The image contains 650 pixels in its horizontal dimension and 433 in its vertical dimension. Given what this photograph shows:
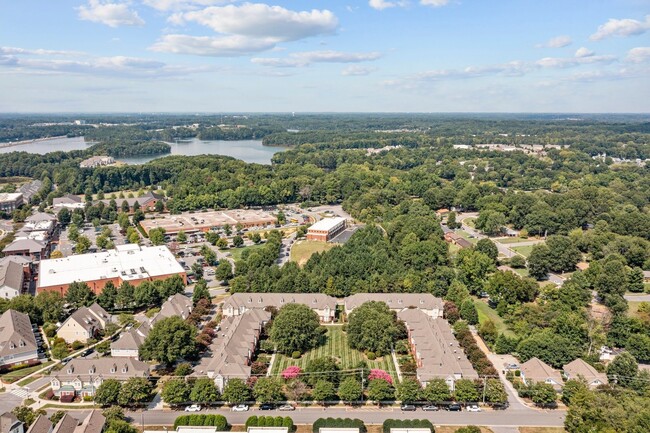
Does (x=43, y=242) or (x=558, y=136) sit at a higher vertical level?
(x=558, y=136)

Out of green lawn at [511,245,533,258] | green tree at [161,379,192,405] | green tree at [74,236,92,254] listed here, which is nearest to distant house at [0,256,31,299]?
green tree at [74,236,92,254]

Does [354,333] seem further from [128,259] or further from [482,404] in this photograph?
[128,259]

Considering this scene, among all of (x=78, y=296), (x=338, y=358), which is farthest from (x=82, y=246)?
(x=338, y=358)

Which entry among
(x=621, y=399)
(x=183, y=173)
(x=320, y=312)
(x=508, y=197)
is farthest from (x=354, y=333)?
(x=183, y=173)

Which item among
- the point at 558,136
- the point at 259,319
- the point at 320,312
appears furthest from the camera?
the point at 558,136

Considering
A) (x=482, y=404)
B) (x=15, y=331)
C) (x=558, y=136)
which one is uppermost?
(x=558, y=136)

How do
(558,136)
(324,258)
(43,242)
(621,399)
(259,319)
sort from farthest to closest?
Answer: (558,136) < (43,242) < (324,258) < (259,319) < (621,399)
